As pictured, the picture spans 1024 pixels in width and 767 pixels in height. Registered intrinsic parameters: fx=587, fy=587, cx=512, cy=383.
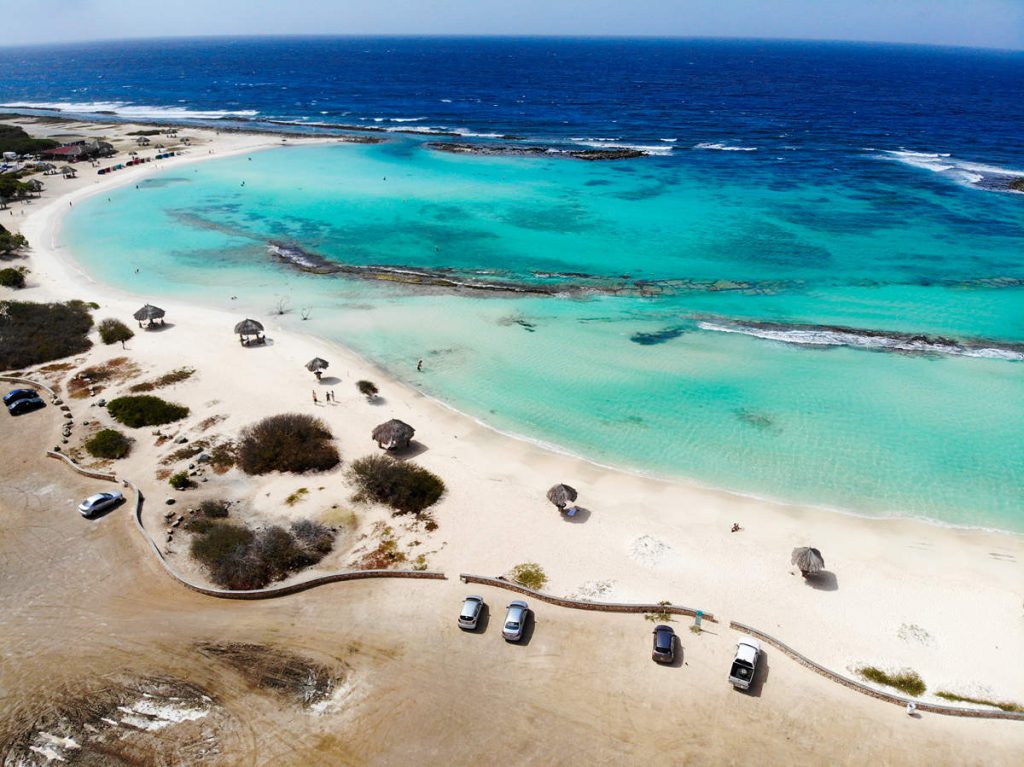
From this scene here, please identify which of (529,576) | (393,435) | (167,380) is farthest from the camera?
(167,380)

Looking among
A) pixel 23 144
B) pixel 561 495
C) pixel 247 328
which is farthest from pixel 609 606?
pixel 23 144

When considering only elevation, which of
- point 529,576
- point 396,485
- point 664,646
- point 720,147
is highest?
point 720,147

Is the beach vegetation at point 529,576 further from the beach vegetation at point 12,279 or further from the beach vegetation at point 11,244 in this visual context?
the beach vegetation at point 11,244

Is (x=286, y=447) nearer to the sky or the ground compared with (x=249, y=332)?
nearer to the ground

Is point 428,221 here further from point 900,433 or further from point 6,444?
point 900,433

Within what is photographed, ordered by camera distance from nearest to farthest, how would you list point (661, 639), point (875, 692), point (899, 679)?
1. point (875, 692)
2. point (899, 679)
3. point (661, 639)

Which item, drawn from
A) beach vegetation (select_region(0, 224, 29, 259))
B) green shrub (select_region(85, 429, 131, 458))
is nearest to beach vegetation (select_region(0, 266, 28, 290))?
beach vegetation (select_region(0, 224, 29, 259))

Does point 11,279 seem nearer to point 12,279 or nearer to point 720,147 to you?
point 12,279

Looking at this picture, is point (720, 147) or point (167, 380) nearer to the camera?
point (167, 380)
